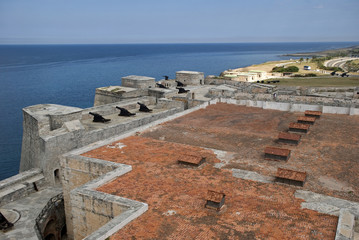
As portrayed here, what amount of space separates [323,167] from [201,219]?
717 centimetres

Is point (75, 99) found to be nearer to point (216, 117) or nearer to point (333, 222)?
point (216, 117)

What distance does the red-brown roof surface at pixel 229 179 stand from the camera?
9.68 m

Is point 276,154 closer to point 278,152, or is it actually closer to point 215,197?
point 278,152

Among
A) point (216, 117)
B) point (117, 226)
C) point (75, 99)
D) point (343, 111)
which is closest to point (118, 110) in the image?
point (216, 117)

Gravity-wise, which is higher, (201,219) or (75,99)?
(201,219)

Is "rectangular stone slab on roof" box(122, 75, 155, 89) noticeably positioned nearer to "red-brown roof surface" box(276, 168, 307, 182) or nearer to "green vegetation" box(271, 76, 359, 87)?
"green vegetation" box(271, 76, 359, 87)

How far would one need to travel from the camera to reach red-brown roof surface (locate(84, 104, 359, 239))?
968 centimetres

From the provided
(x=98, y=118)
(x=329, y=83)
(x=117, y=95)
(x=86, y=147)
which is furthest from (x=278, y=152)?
(x=329, y=83)

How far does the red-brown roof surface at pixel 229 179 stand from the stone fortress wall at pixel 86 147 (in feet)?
2.52

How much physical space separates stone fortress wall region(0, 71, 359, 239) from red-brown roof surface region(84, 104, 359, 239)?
77 centimetres

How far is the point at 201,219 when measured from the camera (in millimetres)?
10164

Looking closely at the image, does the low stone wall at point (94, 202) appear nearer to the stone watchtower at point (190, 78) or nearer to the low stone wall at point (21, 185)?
the low stone wall at point (21, 185)

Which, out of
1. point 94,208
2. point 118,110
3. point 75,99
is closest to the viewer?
point 94,208

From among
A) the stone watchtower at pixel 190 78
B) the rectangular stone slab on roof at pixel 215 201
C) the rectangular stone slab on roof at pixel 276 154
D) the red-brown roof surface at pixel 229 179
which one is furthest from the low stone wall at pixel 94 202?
the stone watchtower at pixel 190 78
